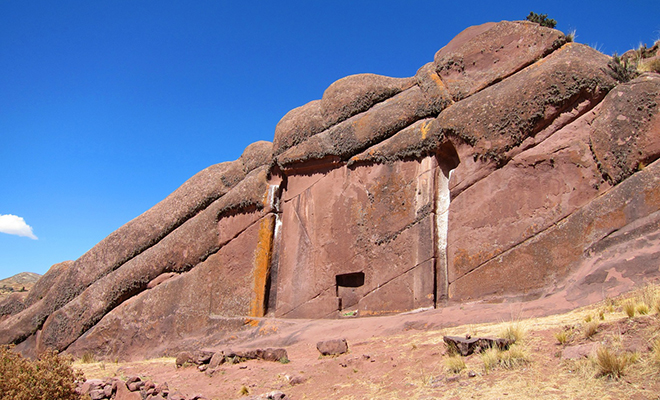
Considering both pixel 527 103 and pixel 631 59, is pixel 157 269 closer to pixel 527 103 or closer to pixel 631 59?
pixel 527 103

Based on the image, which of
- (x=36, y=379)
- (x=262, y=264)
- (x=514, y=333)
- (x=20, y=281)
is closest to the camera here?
(x=36, y=379)

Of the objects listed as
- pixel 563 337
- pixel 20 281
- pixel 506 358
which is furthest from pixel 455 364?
pixel 20 281

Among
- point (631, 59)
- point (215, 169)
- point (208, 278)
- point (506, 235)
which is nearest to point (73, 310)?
point (208, 278)

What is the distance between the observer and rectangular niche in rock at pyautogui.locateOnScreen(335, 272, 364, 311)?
1077cm

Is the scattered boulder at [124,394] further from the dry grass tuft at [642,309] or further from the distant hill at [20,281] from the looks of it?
the distant hill at [20,281]

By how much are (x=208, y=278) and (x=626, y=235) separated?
9.19 m

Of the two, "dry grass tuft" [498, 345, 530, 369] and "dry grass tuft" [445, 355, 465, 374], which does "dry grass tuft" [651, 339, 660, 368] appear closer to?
"dry grass tuft" [498, 345, 530, 369]

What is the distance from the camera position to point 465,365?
18.6 ft

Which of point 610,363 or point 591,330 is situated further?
point 591,330

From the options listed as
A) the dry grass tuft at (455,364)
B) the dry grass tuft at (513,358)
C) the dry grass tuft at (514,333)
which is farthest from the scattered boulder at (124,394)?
the dry grass tuft at (514,333)

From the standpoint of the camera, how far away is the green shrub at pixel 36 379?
5520 millimetres

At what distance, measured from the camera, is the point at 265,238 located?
12289mm

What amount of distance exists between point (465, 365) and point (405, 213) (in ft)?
16.5

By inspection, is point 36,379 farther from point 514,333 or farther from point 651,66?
point 651,66
